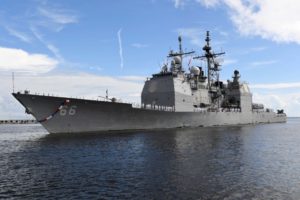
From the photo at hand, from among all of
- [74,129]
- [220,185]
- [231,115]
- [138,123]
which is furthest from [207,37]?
[220,185]

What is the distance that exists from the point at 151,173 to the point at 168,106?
92.2ft

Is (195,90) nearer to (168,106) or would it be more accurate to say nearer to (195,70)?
(195,70)

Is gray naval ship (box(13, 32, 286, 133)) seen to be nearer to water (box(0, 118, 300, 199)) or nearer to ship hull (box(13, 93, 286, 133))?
ship hull (box(13, 93, 286, 133))

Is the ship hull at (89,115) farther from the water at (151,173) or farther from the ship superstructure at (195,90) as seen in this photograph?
the water at (151,173)

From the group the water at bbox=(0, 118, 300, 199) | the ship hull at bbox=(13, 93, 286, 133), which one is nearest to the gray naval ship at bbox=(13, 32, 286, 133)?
the ship hull at bbox=(13, 93, 286, 133)

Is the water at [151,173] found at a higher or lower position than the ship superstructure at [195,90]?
lower

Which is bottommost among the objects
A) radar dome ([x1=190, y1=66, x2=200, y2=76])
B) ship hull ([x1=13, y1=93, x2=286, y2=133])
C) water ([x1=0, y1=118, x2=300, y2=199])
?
water ([x1=0, y1=118, x2=300, y2=199])

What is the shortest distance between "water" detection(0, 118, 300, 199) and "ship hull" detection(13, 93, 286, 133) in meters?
8.45

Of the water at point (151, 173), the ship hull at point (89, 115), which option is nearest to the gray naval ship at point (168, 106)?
the ship hull at point (89, 115)

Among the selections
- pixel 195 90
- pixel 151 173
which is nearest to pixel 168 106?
pixel 195 90

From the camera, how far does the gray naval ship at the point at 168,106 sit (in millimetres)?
33281

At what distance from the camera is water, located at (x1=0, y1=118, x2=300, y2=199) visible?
12.7m

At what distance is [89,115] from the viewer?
34750 millimetres

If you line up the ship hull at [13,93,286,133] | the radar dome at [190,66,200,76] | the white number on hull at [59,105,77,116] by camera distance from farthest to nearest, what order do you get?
1. the radar dome at [190,66,200,76]
2. the white number on hull at [59,105,77,116]
3. the ship hull at [13,93,286,133]
